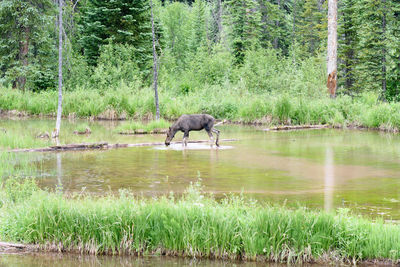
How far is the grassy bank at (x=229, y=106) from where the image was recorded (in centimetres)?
2892

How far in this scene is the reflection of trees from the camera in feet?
34.6

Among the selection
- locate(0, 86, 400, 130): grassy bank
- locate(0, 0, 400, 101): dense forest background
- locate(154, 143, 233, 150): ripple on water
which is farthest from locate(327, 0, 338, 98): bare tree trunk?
locate(154, 143, 233, 150): ripple on water

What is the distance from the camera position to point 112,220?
26.3 ft

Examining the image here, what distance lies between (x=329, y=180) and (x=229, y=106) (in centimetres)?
2031

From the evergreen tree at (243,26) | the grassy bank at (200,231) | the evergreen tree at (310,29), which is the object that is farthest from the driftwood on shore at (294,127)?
the evergreen tree at (310,29)

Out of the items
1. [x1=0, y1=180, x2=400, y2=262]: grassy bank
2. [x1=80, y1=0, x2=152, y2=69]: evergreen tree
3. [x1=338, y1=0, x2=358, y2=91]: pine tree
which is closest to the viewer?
[x1=0, y1=180, x2=400, y2=262]: grassy bank

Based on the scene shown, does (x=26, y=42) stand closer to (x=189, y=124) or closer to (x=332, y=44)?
(x=332, y=44)

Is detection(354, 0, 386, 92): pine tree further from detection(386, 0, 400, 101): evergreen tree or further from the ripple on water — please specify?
the ripple on water

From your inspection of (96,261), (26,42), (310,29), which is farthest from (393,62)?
(96,261)

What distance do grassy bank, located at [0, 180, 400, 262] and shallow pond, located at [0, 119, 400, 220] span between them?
145 cm

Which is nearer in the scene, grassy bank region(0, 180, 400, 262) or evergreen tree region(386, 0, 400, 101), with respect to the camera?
grassy bank region(0, 180, 400, 262)

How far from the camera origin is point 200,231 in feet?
25.3

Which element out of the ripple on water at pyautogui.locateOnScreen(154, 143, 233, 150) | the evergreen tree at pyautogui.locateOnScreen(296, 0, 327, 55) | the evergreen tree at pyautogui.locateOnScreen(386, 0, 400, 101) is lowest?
the ripple on water at pyautogui.locateOnScreen(154, 143, 233, 150)

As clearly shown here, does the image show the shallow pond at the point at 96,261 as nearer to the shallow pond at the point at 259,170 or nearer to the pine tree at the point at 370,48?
the shallow pond at the point at 259,170
